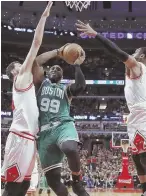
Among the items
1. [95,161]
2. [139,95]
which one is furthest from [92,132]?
[139,95]

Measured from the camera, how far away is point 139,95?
5121 millimetres

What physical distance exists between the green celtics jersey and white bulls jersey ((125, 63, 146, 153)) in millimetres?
945

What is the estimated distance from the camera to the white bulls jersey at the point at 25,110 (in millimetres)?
4277

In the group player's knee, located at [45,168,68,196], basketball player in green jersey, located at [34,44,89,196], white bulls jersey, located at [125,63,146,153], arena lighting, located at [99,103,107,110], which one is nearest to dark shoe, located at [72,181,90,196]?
basketball player in green jersey, located at [34,44,89,196]

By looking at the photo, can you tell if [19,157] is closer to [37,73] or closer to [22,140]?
[22,140]

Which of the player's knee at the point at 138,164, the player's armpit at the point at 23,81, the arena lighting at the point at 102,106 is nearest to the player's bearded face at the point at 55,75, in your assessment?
the player's armpit at the point at 23,81

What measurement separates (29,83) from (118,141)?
1771 cm

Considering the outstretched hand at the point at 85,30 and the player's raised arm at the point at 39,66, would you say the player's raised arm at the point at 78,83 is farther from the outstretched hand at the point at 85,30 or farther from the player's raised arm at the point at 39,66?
the outstretched hand at the point at 85,30

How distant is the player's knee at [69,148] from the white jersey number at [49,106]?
0.47 m

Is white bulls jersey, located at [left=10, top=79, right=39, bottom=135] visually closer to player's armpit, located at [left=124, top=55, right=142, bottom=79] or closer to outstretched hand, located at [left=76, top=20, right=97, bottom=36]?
outstretched hand, located at [left=76, top=20, right=97, bottom=36]

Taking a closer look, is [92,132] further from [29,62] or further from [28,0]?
[29,62]

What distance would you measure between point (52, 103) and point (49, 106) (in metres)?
0.05

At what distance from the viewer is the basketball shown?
458cm

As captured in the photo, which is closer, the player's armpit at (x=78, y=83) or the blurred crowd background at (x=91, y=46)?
the player's armpit at (x=78, y=83)
